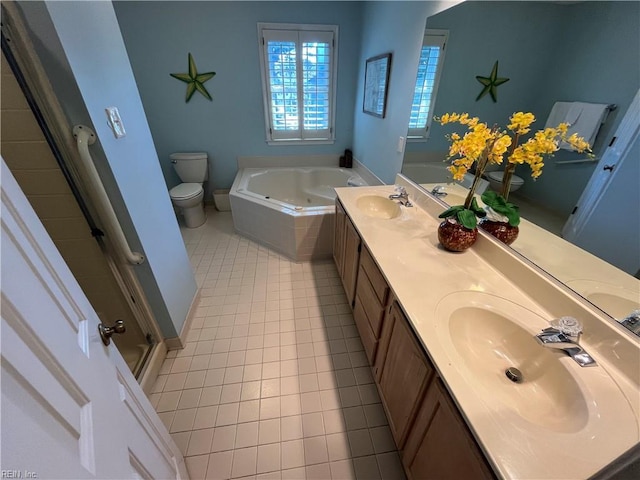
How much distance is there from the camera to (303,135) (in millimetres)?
3301

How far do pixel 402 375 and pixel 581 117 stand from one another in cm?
110

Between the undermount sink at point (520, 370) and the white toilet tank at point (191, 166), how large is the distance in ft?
10.3

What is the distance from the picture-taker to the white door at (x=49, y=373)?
14.5 inches

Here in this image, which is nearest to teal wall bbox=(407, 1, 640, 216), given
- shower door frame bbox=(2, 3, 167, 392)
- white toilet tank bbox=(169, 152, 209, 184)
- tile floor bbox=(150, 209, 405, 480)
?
tile floor bbox=(150, 209, 405, 480)

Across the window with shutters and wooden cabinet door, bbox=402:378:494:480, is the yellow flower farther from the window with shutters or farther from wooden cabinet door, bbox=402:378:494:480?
the window with shutters

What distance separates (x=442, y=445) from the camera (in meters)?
0.75

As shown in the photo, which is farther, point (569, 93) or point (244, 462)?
point (244, 462)

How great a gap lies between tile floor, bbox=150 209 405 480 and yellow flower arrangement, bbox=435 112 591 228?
3.86 ft

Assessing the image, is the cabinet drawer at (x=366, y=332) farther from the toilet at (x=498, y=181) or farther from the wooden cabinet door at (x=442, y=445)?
the toilet at (x=498, y=181)

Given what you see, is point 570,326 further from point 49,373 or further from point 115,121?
point 115,121

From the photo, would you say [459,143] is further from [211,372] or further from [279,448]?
[211,372]

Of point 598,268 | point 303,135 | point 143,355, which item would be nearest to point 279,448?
point 143,355

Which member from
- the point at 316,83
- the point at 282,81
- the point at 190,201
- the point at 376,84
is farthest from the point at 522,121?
the point at 190,201

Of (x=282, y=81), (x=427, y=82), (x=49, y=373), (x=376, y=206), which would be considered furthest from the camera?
→ (x=282, y=81)
